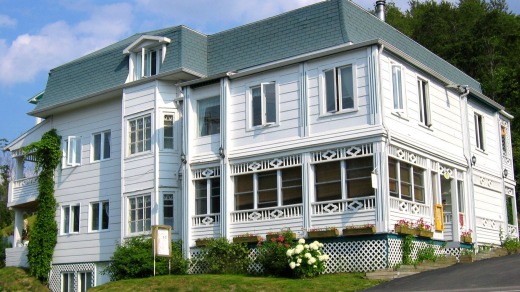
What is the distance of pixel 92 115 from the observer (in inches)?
1296

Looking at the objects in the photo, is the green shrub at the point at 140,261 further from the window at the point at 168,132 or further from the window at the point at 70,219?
the window at the point at 70,219

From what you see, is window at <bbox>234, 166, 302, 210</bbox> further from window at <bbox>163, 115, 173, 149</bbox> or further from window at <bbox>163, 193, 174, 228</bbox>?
window at <bbox>163, 115, 173, 149</bbox>

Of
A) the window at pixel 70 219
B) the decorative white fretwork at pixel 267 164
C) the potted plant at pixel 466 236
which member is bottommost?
the potted plant at pixel 466 236

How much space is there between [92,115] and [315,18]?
11659 mm

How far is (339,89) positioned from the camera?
24719 millimetres

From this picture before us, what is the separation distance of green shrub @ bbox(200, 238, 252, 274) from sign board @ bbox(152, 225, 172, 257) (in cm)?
136

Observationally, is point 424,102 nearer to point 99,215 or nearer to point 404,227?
point 404,227

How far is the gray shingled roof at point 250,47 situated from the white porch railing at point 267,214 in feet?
17.9

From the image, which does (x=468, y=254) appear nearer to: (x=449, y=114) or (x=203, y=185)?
(x=449, y=114)

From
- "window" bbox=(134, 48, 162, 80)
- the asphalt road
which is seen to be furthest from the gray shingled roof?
the asphalt road

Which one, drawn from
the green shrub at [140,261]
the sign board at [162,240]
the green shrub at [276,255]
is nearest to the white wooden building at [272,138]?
the green shrub at [140,261]

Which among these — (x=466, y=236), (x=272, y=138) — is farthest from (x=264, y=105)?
(x=466, y=236)

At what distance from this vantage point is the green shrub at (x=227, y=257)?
25250 millimetres

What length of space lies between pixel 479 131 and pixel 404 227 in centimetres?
940
